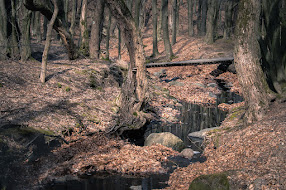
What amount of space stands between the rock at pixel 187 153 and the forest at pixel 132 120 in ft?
0.09

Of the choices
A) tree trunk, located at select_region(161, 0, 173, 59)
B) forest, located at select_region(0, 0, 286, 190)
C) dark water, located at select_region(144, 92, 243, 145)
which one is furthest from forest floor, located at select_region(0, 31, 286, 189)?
tree trunk, located at select_region(161, 0, 173, 59)

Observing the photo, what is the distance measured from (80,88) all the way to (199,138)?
4938 millimetres

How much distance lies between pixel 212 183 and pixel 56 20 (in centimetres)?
979

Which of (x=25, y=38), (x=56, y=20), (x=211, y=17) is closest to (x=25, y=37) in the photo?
(x=25, y=38)

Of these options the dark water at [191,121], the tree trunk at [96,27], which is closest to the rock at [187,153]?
the dark water at [191,121]

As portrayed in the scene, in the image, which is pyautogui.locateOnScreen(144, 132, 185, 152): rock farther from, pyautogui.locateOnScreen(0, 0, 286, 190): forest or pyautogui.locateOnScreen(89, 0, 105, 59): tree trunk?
pyautogui.locateOnScreen(89, 0, 105, 59): tree trunk

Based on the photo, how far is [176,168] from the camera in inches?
257

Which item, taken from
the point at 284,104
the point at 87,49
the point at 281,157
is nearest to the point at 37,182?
the point at 281,157

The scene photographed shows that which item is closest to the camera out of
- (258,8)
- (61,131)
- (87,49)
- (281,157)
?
(281,157)

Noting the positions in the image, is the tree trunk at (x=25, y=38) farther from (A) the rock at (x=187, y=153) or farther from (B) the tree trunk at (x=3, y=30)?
(A) the rock at (x=187, y=153)

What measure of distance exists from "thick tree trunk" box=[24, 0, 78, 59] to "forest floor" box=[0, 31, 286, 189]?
1.12 m

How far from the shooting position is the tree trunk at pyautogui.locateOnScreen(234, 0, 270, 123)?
7.21m

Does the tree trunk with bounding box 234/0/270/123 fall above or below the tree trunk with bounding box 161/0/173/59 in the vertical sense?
below

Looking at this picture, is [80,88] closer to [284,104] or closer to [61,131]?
[61,131]
